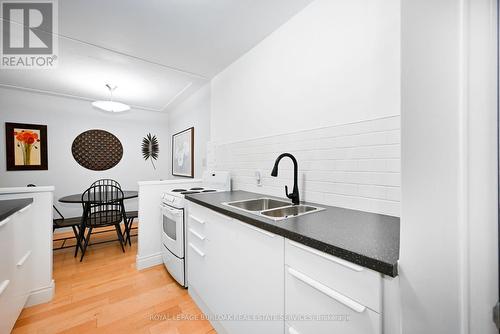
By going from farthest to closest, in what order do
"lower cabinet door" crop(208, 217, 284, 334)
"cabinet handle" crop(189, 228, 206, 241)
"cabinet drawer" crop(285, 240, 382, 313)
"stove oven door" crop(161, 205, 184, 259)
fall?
"stove oven door" crop(161, 205, 184, 259) → "cabinet handle" crop(189, 228, 206, 241) → "lower cabinet door" crop(208, 217, 284, 334) → "cabinet drawer" crop(285, 240, 382, 313)

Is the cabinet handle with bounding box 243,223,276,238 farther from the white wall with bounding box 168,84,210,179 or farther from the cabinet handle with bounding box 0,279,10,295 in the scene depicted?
the white wall with bounding box 168,84,210,179

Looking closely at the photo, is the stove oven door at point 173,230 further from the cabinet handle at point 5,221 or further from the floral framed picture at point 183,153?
the floral framed picture at point 183,153

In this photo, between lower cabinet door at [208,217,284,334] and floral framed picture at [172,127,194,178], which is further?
floral framed picture at [172,127,194,178]

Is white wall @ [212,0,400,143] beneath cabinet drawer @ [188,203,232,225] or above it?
above

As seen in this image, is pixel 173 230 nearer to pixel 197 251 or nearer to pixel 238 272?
pixel 197 251

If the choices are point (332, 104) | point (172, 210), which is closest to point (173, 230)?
point (172, 210)

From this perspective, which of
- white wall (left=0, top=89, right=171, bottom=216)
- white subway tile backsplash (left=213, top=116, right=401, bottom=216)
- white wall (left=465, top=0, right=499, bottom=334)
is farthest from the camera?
white wall (left=0, top=89, right=171, bottom=216)

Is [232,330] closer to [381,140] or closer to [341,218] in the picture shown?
[341,218]

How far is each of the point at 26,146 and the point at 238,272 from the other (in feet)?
13.6

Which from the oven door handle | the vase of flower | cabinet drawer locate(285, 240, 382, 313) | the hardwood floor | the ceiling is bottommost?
the hardwood floor

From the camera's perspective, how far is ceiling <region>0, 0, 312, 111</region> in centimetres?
160

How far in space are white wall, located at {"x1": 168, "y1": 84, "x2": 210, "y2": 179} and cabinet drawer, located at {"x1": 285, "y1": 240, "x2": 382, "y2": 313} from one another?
7.91 ft

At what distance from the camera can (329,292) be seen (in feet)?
2.34

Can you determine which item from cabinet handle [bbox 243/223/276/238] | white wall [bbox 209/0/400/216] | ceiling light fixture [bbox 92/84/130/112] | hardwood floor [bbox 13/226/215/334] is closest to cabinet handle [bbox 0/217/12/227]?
hardwood floor [bbox 13/226/215/334]
